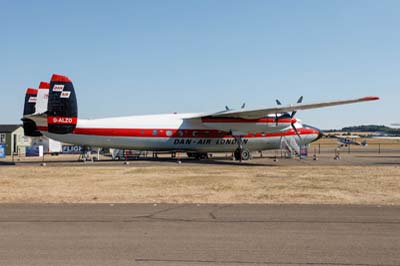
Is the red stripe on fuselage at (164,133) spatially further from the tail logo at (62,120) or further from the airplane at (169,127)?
the tail logo at (62,120)

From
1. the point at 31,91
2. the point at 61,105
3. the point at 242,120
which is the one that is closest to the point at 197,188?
the point at 61,105

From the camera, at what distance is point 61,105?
1401 inches

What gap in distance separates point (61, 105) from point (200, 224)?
27.6 metres

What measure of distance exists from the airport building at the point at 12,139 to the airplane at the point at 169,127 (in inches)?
1212

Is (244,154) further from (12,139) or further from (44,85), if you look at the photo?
(12,139)

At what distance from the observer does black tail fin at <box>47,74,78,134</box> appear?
35312 mm

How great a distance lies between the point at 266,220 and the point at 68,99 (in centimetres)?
2810

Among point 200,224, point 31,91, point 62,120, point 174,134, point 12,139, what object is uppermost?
point 31,91

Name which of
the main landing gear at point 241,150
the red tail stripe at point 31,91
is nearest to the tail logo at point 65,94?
the red tail stripe at point 31,91

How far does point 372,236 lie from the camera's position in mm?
9188

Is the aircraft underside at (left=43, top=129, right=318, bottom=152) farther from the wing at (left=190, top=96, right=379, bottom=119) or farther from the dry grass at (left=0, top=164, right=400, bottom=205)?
the dry grass at (left=0, top=164, right=400, bottom=205)

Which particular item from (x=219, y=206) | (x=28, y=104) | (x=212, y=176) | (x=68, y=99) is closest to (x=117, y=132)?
(x=68, y=99)

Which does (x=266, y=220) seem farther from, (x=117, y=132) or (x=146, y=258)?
(x=117, y=132)

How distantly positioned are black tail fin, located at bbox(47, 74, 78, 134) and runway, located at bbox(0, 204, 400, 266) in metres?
23.0
